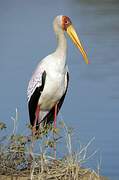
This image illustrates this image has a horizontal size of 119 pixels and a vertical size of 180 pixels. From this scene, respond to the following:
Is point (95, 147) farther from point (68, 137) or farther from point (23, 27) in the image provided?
point (23, 27)

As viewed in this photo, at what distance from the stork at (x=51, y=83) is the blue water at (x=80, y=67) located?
2.20 ft

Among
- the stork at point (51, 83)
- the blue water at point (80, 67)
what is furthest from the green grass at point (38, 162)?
the blue water at point (80, 67)

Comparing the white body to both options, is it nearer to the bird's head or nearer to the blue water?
the bird's head

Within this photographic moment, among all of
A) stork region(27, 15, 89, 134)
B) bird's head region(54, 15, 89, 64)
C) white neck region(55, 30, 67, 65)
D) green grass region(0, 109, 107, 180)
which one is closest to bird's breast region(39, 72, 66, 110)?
stork region(27, 15, 89, 134)

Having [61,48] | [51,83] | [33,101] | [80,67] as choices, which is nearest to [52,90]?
[51,83]

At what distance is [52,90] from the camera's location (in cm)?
964

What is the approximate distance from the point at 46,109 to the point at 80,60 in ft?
22.0

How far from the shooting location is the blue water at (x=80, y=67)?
37.2 ft

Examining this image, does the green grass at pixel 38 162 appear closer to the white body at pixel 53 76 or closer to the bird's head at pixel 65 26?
the white body at pixel 53 76

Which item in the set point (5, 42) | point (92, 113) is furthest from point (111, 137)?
point (5, 42)

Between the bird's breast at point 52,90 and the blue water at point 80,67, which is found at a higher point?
the blue water at point 80,67

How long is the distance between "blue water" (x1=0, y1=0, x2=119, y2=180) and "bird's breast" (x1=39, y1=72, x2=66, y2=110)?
2.34ft

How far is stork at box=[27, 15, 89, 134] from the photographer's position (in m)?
9.53

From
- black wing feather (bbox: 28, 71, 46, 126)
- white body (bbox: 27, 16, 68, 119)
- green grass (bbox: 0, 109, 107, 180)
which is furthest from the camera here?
black wing feather (bbox: 28, 71, 46, 126)
